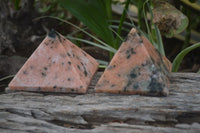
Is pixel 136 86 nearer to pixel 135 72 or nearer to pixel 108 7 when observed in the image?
pixel 135 72

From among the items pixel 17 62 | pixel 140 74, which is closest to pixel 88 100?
pixel 140 74

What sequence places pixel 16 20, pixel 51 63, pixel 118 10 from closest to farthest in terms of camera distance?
pixel 51 63 < pixel 16 20 < pixel 118 10

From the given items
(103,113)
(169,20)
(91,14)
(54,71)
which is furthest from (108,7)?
(103,113)

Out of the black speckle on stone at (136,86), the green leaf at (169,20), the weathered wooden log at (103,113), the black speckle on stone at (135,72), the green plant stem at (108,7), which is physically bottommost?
the weathered wooden log at (103,113)

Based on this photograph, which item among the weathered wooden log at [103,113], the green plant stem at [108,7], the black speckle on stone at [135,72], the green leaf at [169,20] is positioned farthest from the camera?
the green plant stem at [108,7]

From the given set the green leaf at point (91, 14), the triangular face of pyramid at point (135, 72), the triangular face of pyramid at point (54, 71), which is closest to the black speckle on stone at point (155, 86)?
the triangular face of pyramid at point (135, 72)

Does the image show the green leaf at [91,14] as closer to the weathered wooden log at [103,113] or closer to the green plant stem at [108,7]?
the green plant stem at [108,7]

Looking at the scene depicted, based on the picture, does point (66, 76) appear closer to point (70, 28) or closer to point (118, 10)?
point (70, 28)

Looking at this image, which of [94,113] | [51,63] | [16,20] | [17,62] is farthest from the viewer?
[16,20]
